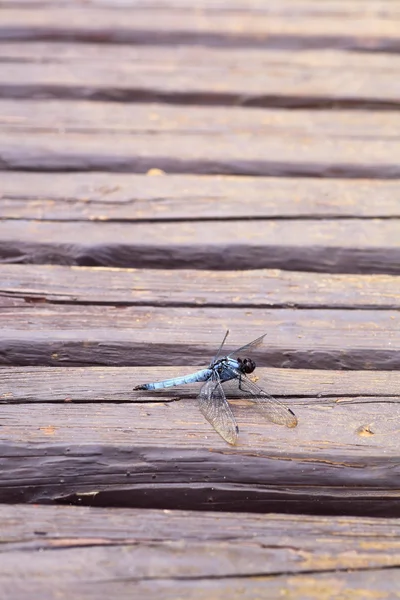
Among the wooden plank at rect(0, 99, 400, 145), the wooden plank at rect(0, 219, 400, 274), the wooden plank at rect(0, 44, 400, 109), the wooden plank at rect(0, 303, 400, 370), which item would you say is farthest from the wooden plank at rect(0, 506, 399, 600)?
the wooden plank at rect(0, 44, 400, 109)

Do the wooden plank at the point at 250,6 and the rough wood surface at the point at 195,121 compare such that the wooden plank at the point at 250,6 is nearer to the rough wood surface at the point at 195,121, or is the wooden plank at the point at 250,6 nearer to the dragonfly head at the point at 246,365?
the rough wood surface at the point at 195,121

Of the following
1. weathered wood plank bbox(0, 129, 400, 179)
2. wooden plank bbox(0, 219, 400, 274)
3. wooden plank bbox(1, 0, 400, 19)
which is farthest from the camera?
wooden plank bbox(1, 0, 400, 19)

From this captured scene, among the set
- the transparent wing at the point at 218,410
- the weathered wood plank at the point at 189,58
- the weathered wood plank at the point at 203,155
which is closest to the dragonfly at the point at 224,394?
the transparent wing at the point at 218,410

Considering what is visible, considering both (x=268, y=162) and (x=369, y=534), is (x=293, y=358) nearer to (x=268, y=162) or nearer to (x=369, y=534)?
(x=369, y=534)

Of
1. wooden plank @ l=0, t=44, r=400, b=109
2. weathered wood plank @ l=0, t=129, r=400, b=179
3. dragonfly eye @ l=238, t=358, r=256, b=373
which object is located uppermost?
wooden plank @ l=0, t=44, r=400, b=109

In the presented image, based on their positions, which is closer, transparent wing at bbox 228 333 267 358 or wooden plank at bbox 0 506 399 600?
wooden plank at bbox 0 506 399 600

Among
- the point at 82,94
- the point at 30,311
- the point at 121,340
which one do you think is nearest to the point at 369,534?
the point at 121,340

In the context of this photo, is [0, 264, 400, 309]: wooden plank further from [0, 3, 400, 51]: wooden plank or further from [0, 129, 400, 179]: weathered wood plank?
[0, 3, 400, 51]: wooden plank
